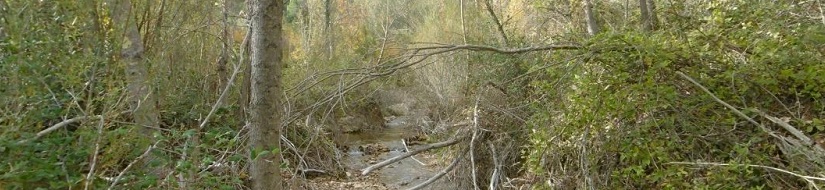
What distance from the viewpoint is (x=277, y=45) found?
3.79 m

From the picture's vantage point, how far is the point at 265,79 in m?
3.76

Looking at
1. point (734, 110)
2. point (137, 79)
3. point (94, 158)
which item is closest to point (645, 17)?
point (734, 110)

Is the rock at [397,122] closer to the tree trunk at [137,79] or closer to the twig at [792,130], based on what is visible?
the tree trunk at [137,79]

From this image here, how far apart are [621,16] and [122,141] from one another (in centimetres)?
764

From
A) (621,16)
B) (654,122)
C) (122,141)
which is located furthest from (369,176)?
(122,141)

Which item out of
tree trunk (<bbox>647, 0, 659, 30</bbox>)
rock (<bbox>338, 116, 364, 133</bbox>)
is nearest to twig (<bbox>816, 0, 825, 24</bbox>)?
tree trunk (<bbox>647, 0, 659, 30</bbox>)

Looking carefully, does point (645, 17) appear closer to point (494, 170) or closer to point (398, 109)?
point (494, 170)

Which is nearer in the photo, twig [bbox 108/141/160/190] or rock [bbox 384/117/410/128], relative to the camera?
twig [bbox 108/141/160/190]

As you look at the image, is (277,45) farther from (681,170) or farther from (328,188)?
(328,188)

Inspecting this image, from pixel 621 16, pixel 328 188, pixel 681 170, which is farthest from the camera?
pixel 621 16

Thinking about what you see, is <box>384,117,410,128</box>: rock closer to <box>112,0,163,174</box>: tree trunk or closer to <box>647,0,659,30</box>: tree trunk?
<box>647,0,659,30</box>: tree trunk

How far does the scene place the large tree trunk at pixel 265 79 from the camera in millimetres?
3703

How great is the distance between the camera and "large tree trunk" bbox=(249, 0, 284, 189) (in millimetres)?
3703

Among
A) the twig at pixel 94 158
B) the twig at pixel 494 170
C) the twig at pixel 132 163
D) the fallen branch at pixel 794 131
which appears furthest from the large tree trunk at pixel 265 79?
the fallen branch at pixel 794 131
